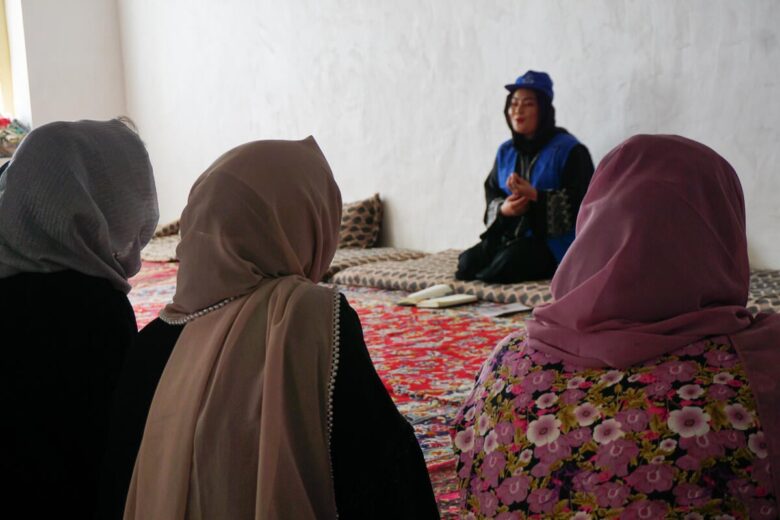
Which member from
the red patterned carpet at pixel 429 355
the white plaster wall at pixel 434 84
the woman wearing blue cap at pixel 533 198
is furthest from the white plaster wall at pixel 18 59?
the woman wearing blue cap at pixel 533 198

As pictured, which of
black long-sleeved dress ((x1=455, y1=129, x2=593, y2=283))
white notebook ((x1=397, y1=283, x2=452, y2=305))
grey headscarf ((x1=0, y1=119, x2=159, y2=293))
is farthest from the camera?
black long-sleeved dress ((x1=455, y1=129, x2=593, y2=283))

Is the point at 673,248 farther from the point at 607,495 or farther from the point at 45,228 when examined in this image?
the point at 45,228

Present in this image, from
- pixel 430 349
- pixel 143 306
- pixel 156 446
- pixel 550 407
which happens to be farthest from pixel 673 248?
pixel 143 306

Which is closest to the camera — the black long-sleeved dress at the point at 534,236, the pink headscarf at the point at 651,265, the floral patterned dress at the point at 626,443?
the floral patterned dress at the point at 626,443

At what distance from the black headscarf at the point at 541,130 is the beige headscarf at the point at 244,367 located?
331 cm

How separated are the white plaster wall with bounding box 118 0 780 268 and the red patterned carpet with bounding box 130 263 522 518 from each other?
3.92ft

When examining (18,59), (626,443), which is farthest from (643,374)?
(18,59)

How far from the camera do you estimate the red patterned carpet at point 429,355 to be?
7.26 ft

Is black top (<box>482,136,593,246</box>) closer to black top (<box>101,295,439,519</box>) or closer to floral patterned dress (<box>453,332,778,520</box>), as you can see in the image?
floral patterned dress (<box>453,332,778,520</box>)

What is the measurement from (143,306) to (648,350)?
3.56 meters

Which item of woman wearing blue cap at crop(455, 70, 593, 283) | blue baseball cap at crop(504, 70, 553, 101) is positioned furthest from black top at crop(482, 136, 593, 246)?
blue baseball cap at crop(504, 70, 553, 101)

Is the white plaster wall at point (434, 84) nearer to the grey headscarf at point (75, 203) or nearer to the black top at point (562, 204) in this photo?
the black top at point (562, 204)

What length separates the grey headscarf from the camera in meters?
1.75

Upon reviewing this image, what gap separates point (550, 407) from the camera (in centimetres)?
138
